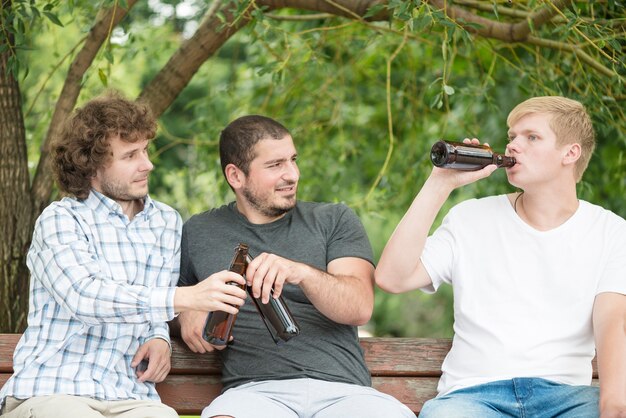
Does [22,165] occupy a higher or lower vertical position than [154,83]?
lower

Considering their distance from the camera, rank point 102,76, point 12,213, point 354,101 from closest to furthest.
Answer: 1. point 102,76
2. point 12,213
3. point 354,101

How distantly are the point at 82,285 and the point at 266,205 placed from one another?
0.79m

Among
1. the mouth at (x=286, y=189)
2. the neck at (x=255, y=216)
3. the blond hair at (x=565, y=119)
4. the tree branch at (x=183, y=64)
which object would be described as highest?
the tree branch at (x=183, y=64)

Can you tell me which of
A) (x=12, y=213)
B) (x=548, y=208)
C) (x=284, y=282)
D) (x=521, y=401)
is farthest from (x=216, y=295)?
(x=12, y=213)

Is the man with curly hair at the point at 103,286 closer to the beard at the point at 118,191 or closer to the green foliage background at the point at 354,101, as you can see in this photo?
the beard at the point at 118,191

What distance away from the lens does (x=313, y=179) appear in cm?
572

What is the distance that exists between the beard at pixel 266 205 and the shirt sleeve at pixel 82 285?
1.93 ft

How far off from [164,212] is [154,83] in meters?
1.01

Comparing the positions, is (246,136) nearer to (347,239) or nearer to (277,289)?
(347,239)

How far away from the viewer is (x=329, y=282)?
10.3ft

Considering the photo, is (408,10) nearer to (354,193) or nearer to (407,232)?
(407,232)

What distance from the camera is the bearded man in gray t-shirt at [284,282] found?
310 cm

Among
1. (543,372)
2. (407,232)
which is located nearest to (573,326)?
(543,372)

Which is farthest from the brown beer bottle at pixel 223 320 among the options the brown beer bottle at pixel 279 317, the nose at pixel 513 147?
the nose at pixel 513 147
